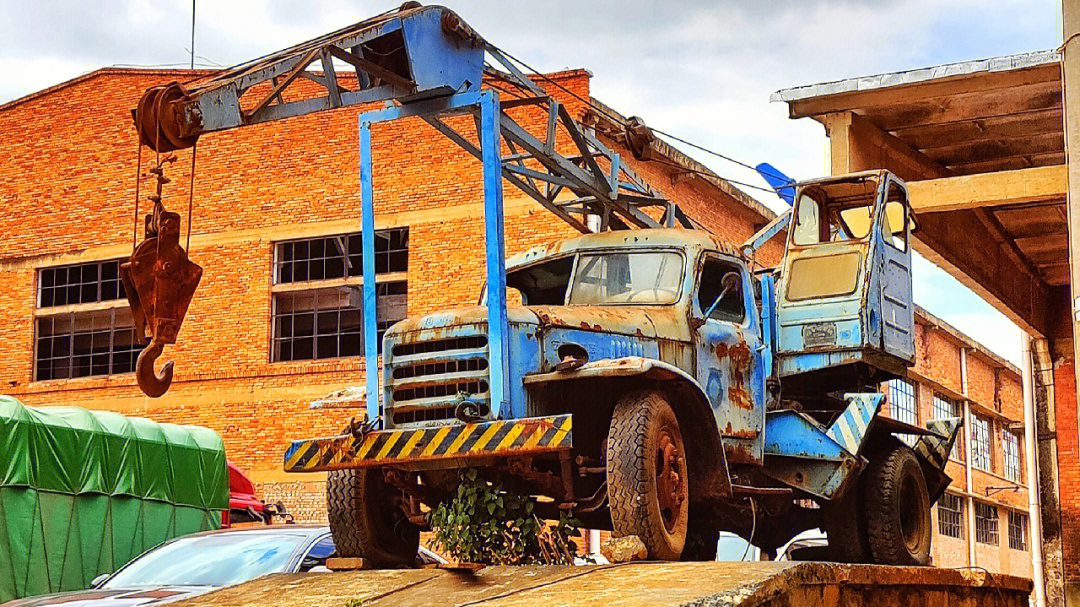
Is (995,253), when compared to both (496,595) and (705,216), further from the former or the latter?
(496,595)

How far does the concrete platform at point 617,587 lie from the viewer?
651 cm

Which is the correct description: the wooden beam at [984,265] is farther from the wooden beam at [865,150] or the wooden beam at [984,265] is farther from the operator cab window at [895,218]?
the operator cab window at [895,218]

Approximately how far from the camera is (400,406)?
9.09 metres

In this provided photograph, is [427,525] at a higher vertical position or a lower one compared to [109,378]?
lower

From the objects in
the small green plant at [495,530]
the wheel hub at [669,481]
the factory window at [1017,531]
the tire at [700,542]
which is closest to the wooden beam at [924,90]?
the tire at [700,542]

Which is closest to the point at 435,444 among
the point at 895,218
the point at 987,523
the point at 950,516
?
the point at 895,218

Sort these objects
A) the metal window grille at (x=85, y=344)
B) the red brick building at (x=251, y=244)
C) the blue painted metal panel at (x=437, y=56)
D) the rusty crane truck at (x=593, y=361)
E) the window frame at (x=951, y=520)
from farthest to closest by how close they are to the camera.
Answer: the window frame at (x=951, y=520) < the metal window grille at (x=85, y=344) < the red brick building at (x=251, y=244) < the blue painted metal panel at (x=437, y=56) < the rusty crane truck at (x=593, y=361)

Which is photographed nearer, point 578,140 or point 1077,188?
point 578,140

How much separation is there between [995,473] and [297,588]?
33711mm

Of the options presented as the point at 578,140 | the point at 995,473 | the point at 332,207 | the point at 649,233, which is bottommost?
the point at 995,473

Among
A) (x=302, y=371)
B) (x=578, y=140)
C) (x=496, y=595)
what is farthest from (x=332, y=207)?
(x=496, y=595)

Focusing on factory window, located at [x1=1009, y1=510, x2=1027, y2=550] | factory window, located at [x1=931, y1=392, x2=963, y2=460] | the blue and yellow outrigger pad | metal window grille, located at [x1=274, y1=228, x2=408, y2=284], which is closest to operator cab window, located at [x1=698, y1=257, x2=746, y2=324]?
the blue and yellow outrigger pad

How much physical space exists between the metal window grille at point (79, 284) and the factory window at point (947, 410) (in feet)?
62.9

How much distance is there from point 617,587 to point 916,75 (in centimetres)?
858
